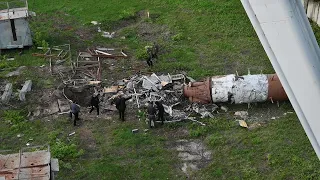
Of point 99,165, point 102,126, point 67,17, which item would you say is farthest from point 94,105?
point 67,17

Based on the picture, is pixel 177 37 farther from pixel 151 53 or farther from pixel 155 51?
pixel 151 53

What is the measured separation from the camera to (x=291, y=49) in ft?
26.5

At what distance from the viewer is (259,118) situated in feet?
62.4

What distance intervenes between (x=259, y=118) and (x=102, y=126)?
572cm

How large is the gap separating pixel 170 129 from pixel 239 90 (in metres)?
2.95

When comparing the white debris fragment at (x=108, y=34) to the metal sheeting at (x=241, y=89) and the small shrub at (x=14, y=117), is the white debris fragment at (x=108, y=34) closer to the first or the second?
the small shrub at (x=14, y=117)

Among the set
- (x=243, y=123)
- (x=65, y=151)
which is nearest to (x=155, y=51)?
(x=243, y=123)

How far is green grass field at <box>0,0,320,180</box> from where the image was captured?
16.5 meters

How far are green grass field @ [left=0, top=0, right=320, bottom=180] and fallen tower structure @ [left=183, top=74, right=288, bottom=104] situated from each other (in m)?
0.66

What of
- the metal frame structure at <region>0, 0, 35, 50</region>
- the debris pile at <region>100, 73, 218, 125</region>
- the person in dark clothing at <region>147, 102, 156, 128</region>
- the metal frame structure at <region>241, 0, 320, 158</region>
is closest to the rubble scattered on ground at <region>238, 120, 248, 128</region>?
the debris pile at <region>100, 73, 218, 125</region>

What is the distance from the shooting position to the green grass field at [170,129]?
54.2 feet

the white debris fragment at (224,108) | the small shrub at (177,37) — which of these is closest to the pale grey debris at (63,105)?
the white debris fragment at (224,108)

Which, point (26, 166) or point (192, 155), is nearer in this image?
point (26, 166)

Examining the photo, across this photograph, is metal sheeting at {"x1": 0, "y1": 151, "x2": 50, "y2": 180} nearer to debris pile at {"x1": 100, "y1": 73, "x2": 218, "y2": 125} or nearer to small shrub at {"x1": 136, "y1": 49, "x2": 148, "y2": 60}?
debris pile at {"x1": 100, "y1": 73, "x2": 218, "y2": 125}
